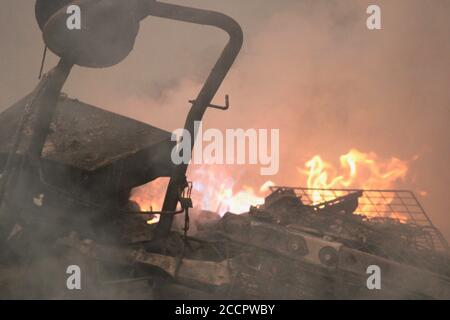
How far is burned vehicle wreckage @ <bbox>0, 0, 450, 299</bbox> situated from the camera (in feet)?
12.4

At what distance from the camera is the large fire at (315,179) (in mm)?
11945

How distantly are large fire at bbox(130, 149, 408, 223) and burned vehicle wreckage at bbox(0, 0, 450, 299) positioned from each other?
6.61m

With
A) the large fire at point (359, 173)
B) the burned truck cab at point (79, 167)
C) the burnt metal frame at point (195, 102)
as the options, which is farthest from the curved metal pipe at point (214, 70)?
the large fire at point (359, 173)

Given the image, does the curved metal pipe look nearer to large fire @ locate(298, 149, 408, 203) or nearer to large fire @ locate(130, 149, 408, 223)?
large fire @ locate(130, 149, 408, 223)

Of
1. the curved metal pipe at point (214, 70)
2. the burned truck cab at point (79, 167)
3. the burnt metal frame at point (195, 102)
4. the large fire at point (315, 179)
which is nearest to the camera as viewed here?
the burnt metal frame at point (195, 102)

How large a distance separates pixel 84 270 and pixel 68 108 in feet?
8.45

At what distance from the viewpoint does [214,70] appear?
456cm

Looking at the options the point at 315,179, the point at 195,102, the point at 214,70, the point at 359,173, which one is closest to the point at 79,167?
the point at 195,102

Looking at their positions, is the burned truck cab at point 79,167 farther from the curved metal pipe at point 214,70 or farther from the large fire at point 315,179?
the large fire at point 315,179

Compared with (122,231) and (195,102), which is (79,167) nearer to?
Result: (122,231)

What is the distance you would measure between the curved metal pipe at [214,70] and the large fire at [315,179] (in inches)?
268

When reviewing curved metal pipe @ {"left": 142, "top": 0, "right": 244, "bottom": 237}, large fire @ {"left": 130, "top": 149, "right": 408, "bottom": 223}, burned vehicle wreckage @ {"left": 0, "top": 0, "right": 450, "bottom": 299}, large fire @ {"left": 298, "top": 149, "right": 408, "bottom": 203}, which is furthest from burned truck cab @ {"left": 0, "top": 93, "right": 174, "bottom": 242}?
large fire @ {"left": 298, "top": 149, "right": 408, "bottom": 203}

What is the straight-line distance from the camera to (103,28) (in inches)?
144

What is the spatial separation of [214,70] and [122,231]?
2.65 meters
